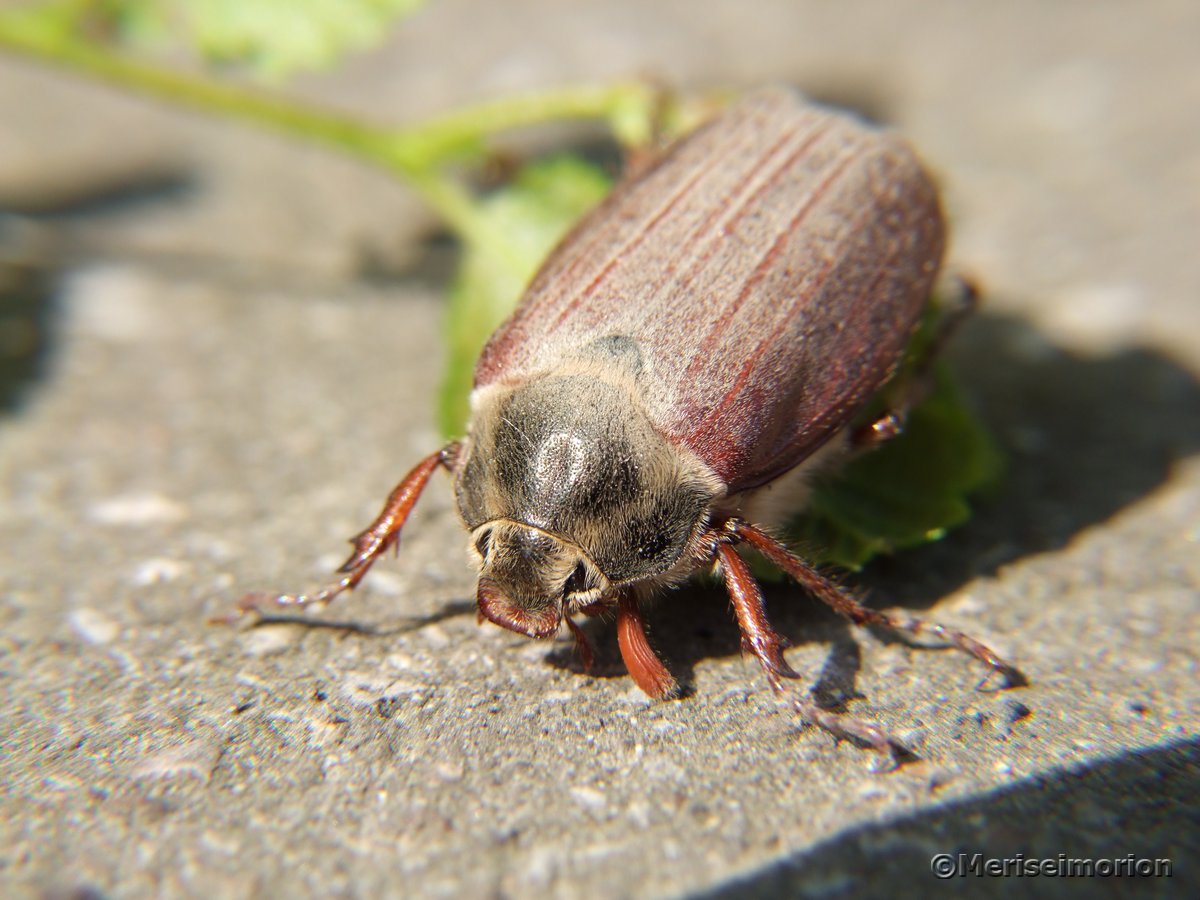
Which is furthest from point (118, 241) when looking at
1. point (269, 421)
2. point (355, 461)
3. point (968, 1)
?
point (968, 1)

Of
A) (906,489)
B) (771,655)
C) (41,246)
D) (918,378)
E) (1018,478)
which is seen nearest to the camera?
(771,655)

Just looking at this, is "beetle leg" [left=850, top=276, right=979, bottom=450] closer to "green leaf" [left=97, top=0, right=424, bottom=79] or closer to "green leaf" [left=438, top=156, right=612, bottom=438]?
"green leaf" [left=438, top=156, right=612, bottom=438]

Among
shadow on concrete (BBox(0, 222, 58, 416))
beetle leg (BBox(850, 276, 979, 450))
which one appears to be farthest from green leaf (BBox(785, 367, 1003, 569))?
shadow on concrete (BBox(0, 222, 58, 416))

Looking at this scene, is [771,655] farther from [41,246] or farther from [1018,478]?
[41,246]

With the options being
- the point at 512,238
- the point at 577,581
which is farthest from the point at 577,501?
the point at 512,238

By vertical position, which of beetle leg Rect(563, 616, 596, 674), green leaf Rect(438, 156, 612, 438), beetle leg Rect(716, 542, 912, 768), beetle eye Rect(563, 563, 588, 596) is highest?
green leaf Rect(438, 156, 612, 438)

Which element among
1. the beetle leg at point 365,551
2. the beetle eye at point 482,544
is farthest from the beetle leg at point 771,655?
the beetle leg at point 365,551

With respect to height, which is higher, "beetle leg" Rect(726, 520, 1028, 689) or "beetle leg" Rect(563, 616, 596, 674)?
"beetle leg" Rect(563, 616, 596, 674)
